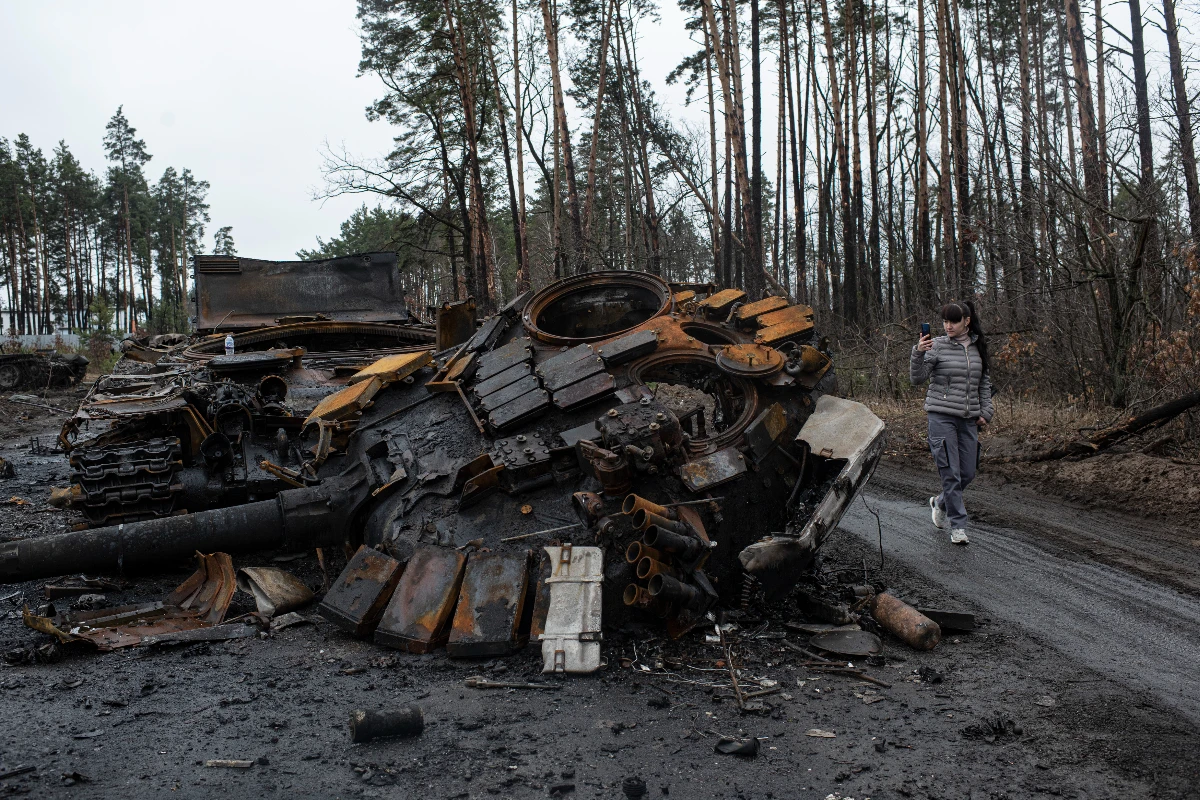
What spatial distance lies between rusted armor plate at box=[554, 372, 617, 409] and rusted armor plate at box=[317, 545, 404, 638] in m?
1.37

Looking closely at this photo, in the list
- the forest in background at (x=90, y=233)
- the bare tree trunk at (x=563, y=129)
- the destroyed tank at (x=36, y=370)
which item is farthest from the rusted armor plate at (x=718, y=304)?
the forest in background at (x=90, y=233)

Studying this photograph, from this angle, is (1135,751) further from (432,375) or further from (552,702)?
(432,375)

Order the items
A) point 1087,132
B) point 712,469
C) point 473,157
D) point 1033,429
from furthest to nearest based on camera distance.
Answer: point 473,157, point 1087,132, point 1033,429, point 712,469

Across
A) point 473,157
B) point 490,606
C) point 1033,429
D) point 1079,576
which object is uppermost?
point 473,157

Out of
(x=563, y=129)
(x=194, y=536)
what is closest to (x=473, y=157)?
(x=563, y=129)

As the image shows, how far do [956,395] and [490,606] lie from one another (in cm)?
396

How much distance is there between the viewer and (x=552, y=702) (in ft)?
11.7

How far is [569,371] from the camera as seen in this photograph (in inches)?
209

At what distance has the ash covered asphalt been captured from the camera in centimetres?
285

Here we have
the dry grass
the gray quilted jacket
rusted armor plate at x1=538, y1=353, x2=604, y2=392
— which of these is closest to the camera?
rusted armor plate at x1=538, y1=353, x2=604, y2=392

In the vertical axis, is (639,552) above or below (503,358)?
below

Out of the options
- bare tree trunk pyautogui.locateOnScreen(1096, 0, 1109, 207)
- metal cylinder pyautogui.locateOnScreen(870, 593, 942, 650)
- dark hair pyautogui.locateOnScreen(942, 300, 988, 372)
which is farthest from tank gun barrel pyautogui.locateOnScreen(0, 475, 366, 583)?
bare tree trunk pyautogui.locateOnScreen(1096, 0, 1109, 207)

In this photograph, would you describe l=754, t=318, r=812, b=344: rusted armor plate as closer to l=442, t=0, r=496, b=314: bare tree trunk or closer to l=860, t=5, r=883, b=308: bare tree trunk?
l=442, t=0, r=496, b=314: bare tree trunk

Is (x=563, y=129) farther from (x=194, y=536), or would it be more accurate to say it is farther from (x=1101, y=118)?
(x=194, y=536)
